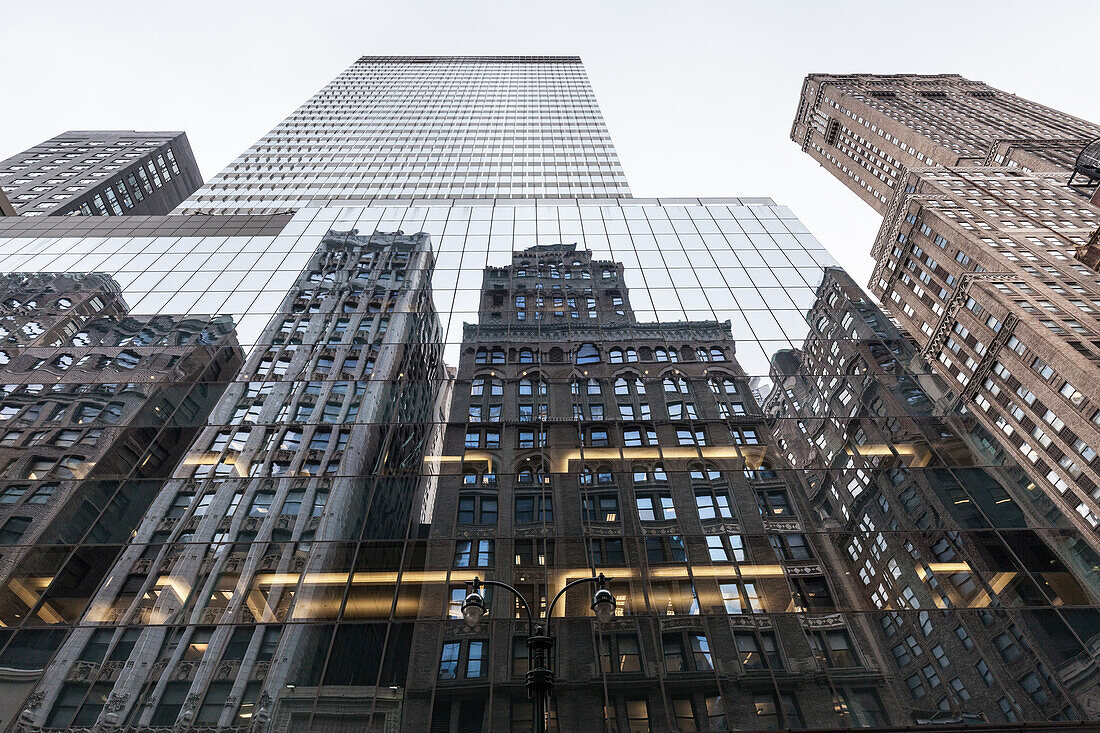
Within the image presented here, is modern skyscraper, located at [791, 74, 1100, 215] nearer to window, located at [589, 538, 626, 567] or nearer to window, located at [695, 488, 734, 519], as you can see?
window, located at [695, 488, 734, 519]

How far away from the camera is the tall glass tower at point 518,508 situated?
15766mm

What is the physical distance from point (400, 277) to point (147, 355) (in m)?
11.9

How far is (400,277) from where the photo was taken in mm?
32938

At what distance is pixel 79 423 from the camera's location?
23.5 metres

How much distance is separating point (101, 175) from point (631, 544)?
413 feet

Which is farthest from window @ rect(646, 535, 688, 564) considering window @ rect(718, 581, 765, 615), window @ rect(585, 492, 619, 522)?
window @ rect(718, 581, 765, 615)

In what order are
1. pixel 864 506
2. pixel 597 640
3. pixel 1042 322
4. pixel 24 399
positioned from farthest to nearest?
pixel 1042 322
pixel 24 399
pixel 864 506
pixel 597 640

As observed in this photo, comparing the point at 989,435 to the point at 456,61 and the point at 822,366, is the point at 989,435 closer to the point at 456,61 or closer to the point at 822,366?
the point at 822,366

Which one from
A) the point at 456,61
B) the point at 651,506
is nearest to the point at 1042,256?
the point at 651,506

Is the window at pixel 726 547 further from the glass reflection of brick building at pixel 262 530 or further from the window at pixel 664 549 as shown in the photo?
the glass reflection of brick building at pixel 262 530

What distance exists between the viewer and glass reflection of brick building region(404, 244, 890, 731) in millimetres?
15602

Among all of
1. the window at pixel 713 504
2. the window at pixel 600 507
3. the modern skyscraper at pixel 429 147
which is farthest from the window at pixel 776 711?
the modern skyscraper at pixel 429 147

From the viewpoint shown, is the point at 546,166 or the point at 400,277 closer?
the point at 400,277

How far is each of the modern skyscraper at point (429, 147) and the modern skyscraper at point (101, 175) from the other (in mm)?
30515
